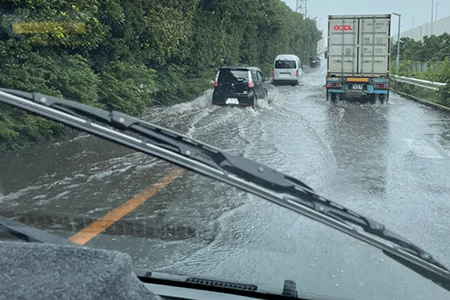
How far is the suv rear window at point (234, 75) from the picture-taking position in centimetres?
1664

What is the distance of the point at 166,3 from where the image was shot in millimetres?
12391

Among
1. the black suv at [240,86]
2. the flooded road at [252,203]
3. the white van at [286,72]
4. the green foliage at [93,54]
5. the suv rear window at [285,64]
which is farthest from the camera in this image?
the suv rear window at [285,64]

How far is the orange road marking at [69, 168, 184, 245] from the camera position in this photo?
4.41 meters

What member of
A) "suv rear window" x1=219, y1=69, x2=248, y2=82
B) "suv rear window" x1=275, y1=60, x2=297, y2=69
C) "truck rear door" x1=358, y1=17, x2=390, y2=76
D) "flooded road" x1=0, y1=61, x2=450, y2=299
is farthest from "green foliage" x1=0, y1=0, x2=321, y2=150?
"suv rear window" x1=275, y1=60, x2=297, y2=69

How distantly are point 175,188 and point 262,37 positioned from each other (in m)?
32.8

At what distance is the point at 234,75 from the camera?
1709cm

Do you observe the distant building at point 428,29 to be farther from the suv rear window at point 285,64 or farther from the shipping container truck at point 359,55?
the shipping container truck at point 359,55

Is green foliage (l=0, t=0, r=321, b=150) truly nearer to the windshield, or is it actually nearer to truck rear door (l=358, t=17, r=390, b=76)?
the windshield

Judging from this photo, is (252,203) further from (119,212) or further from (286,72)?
(286,72)

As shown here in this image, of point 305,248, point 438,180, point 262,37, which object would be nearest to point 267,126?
point 438,180

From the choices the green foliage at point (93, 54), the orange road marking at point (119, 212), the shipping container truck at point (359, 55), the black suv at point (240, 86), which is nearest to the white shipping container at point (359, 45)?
the shipping container truck at point (359, 55)

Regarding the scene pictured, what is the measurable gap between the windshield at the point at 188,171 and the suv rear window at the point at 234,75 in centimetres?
7

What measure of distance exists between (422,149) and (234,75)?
8448mm

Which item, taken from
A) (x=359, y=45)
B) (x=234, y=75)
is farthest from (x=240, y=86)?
(x=359, y=45)
